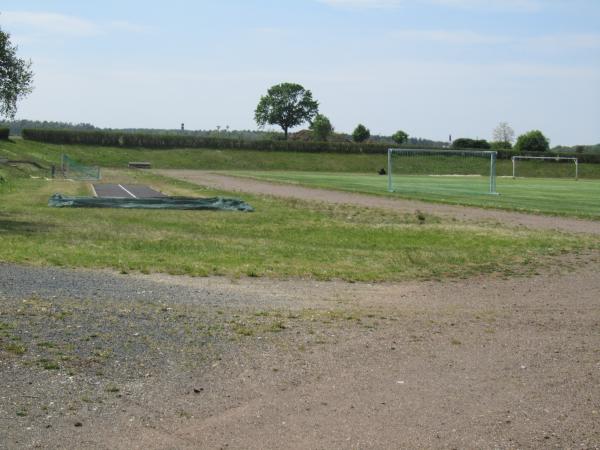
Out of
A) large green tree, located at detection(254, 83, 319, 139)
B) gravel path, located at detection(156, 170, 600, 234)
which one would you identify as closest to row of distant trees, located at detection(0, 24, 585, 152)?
large green tree, located at detection(254, 83, 319, 139)

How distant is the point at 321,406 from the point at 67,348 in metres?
2.75

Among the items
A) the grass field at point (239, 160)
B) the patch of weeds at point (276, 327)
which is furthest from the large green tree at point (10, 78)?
the grass field at point (239, 160)

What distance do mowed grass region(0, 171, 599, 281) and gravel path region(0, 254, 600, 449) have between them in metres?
2.89

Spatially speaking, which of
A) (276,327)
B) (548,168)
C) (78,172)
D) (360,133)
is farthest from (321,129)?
(276,327)

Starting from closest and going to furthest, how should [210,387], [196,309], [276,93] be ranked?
[210,387] < [196,309] < [276,93]

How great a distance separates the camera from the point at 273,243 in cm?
1961

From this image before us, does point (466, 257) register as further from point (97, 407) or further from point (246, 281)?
A: point (97, 407)

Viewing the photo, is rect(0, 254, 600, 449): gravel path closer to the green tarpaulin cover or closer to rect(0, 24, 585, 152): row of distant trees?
the green tarpaulin cover

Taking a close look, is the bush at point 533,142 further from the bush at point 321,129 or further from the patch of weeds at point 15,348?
the patch of weeds at point 15,348

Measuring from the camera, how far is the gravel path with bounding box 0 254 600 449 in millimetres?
6453

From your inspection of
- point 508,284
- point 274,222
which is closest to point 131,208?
point 274,222

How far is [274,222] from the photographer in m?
25.5

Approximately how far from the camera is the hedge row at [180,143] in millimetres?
113875

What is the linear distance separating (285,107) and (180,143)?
65666mm
